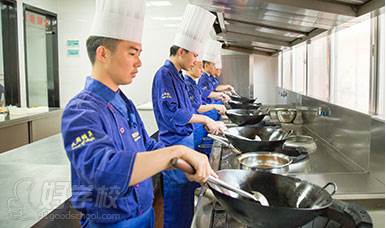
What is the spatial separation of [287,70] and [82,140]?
17.0 feet

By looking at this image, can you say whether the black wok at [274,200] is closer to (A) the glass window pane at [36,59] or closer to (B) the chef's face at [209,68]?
(B) the chef's face at [209,68]

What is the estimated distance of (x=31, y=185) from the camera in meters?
1.52

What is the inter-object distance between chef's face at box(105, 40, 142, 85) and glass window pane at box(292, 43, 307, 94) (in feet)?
11.0

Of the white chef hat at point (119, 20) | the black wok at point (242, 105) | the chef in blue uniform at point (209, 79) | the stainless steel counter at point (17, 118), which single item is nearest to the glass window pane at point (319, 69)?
the black wok at point (242, 105)

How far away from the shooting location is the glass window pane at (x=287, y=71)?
18.1 ft

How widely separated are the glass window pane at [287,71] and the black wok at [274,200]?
440 centimetres

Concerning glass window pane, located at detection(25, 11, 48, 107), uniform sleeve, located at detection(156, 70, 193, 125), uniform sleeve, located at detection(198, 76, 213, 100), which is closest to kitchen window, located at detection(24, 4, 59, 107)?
glass window pane, located at detection(25, 11, 48, 107)

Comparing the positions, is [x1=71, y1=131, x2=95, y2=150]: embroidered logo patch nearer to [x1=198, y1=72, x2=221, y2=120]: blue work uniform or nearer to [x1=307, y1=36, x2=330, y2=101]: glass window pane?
[x1=307, y1=36, x2=330, y2=101]: glass window pane

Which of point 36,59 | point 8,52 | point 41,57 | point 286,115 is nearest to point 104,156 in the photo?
point 286,115

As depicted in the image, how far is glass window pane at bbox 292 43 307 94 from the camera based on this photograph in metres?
4.32

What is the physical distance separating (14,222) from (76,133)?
471 millimetres

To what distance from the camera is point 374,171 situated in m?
1.59

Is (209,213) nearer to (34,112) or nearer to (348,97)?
(348,97)

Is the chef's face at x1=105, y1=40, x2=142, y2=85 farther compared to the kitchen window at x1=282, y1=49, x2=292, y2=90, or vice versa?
the kitchen window at x1=282, y1=49, x2=292, y2=90
